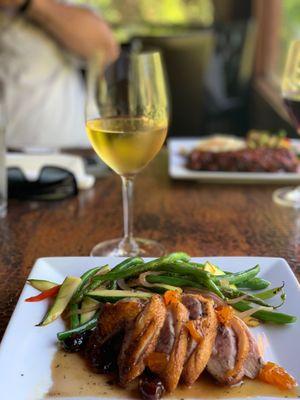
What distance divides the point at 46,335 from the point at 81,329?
0.05 m

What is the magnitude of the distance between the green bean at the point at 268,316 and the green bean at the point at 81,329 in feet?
0.68

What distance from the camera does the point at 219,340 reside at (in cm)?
70

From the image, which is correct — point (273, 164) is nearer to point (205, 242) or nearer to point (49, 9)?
point (205, 242)

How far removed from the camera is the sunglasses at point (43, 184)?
147 centimetres

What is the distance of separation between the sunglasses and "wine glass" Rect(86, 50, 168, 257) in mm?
349

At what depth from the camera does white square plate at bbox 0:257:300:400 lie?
0.67m

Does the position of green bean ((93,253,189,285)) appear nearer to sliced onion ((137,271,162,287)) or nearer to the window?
sliced onion ((137,271,162,287))

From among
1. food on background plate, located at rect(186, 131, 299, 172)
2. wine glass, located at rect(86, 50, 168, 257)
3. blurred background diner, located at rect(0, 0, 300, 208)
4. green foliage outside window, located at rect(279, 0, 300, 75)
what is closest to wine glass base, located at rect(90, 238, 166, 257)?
wine glass, located at rect(86, 50, 168, 257)

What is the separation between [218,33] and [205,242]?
3.34 metres

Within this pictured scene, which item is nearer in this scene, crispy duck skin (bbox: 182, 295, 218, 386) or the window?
crispy duck skin (bbox: 182, 295, 218, 386)

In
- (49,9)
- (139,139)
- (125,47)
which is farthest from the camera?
(125,47)

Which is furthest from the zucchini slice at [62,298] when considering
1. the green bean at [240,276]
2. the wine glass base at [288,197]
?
the wine glass base at [288,197]

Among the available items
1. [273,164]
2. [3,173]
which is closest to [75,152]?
[3,173]

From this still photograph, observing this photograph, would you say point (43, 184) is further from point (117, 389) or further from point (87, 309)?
point (117, 389)
